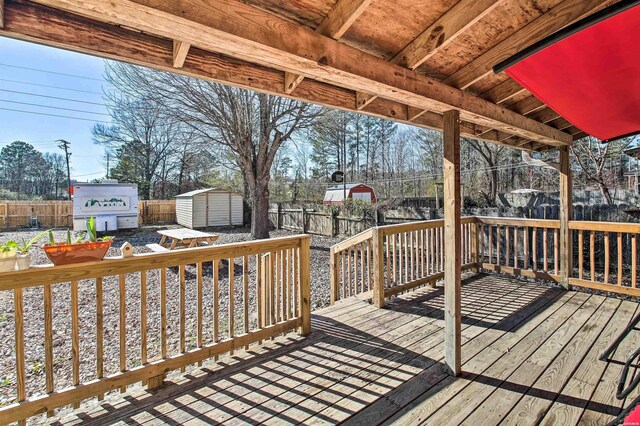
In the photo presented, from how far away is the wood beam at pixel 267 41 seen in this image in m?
1.17

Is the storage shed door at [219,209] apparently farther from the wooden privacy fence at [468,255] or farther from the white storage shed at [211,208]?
the wooden privacy fence at [468,255]

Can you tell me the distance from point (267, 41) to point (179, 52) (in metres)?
0.47

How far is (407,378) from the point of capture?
231cm

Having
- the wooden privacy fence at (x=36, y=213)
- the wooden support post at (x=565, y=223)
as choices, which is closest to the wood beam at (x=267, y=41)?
the wooden support post at (x=565, y=223)

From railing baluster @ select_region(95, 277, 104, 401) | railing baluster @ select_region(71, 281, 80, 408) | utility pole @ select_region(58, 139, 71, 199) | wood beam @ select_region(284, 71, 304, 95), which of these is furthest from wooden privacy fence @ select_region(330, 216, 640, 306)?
utility pole @ select_region(58, 139, 71, 199)

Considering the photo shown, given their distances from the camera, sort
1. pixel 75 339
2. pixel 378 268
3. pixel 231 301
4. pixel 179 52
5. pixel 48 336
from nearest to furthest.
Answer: pixel 179 52 → pixel 48 336 → pixel 75 339 → pixel 231 301 → pixel 378 268

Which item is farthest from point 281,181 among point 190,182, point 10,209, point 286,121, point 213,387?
point 213,387

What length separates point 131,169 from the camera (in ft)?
72.7

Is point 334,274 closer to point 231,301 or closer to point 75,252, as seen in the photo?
point 231,301

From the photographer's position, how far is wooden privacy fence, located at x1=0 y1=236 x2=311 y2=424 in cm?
182

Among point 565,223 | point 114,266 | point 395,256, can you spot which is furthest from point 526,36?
point 565,223

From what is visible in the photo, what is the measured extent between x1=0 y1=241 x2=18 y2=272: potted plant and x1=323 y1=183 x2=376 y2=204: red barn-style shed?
15728 millimetres

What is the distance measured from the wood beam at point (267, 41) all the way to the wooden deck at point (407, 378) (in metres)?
1.97

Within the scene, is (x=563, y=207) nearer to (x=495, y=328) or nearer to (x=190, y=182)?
(x=495, y=328)
